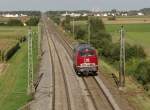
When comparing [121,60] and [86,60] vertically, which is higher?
[121,60]

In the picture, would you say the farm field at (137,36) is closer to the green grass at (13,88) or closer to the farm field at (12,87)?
the farm field at (12,87)

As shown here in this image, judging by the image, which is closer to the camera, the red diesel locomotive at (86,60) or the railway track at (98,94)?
the railway track at (98,94)

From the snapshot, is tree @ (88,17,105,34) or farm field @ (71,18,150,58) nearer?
farm field @ (71,18,150,58)

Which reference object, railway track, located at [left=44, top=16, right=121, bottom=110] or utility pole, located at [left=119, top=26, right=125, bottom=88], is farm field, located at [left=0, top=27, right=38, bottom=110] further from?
utility pole, located at [left=119, top=26, right=125, bottom=88]

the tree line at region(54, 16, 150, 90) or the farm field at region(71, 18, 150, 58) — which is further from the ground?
the tree line at region(54, 16, 150, 90)

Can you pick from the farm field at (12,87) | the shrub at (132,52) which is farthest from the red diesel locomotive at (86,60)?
the shrub at (132,52)

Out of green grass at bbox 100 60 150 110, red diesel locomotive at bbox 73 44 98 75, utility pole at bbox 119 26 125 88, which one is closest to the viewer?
green grass at bbox 100 60 150 110

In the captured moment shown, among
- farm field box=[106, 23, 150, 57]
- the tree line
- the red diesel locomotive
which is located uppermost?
the red diesel locomotive

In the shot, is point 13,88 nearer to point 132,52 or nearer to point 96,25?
point 132,52

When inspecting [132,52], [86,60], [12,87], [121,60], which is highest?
[121,60]

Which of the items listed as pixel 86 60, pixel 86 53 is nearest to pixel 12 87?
pixel 86 60

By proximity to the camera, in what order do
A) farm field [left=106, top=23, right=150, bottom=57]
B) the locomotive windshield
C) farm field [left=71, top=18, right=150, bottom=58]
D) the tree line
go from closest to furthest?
the locomotive windshield < the tree line < farm field [left=106, top=23, right=150, bottom=57] < farm field [left=71, top=18, right=150, bottom=58]

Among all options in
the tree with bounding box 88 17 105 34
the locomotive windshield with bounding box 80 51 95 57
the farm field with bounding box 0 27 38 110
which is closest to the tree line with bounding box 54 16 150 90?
the tree with bounding box 88 17 105 34

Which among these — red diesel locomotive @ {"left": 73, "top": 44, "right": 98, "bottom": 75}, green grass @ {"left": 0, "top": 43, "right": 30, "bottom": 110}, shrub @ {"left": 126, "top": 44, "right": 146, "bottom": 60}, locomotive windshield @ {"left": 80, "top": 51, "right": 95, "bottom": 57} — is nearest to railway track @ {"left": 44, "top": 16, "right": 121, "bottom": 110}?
red diesel locomotive @ {"left": 73, "top": 44, "right": 98, "bottom": 75}
